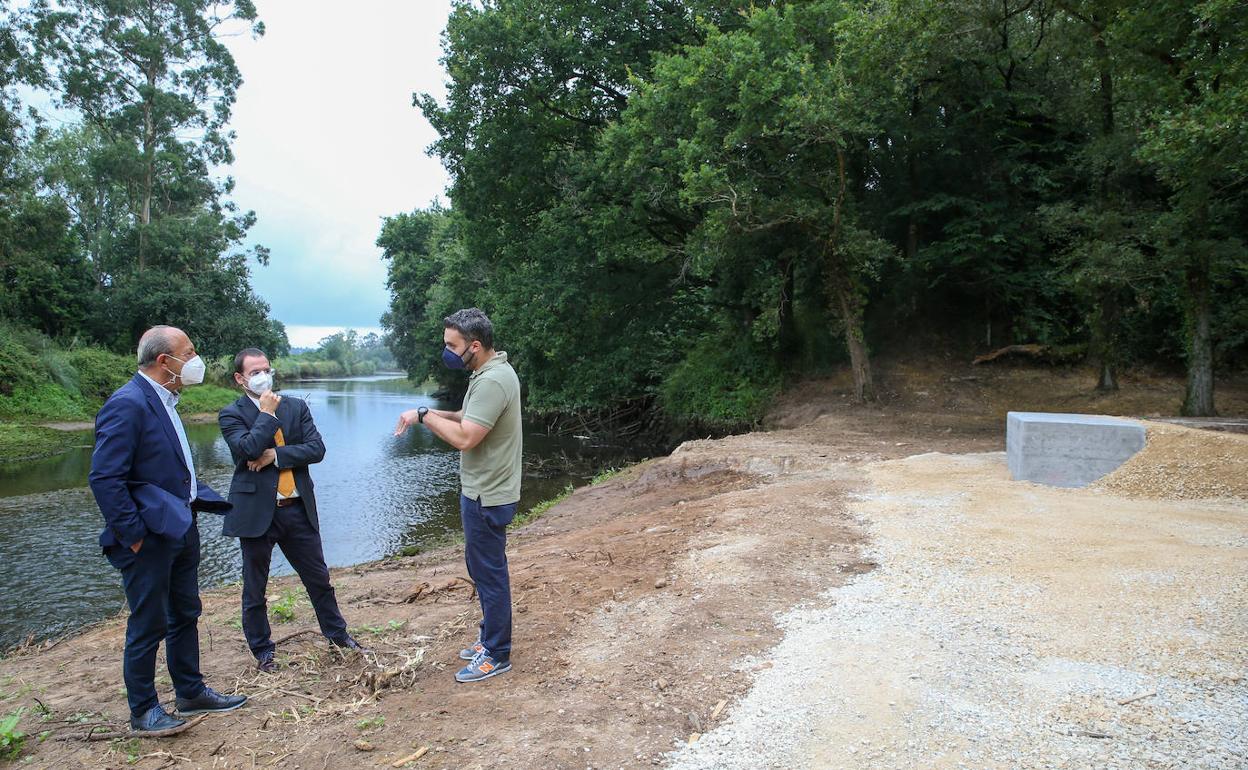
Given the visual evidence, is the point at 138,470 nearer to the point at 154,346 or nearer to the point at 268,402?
the point at 154,346

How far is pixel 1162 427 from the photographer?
791cm

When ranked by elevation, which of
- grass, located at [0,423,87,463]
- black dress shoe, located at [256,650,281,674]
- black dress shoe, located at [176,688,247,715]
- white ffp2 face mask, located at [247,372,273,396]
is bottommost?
grass, located at [0,423,87,463]

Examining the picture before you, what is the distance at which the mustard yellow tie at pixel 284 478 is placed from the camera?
3.92 metres

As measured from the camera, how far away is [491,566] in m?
3.63

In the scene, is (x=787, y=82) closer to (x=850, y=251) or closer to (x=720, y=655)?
(x=850, y=251)

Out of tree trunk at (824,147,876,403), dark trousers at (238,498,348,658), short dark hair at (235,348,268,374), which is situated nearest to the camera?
dark trousers at (238,498,348,658)

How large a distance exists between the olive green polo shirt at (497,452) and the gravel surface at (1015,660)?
1474 mm

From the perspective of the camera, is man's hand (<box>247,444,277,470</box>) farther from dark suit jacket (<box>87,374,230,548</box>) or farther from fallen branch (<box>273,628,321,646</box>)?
fallen branch (<box>273,628,321,646</box>)

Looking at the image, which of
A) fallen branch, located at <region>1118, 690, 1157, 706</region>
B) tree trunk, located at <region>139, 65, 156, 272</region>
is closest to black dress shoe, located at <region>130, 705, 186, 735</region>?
fallen branch, located at <region>1118, 690, 1157, 706</region>

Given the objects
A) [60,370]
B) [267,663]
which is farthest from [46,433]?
[267,663]

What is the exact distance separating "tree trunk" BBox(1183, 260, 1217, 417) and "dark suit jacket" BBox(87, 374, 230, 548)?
562 inches

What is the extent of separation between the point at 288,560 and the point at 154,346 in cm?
131

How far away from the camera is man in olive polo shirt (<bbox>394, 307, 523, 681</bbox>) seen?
11.6ft

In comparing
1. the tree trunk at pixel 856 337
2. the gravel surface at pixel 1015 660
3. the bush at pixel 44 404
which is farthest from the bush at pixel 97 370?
the gravel surface at pixel 1015 660
